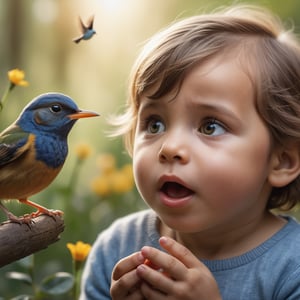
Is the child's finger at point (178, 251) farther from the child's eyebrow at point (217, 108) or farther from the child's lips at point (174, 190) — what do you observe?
the child's eyebrow at point (217, 108)

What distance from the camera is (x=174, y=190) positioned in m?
1.24

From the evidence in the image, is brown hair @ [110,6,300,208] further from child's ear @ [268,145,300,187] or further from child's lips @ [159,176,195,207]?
child's lips @ [159,176,195,207]

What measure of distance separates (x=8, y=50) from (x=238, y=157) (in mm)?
680

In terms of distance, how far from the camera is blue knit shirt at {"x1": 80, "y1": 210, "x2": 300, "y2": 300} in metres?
1.32

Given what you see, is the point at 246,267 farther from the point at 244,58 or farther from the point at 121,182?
the point at 121,182

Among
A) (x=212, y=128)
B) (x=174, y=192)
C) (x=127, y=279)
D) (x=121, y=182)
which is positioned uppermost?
(x=212, y=128)

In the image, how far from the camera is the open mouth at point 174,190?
123cm

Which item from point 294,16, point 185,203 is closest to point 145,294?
point 185,203

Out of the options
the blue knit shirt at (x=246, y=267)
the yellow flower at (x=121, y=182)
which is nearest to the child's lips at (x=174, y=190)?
the blue knit shirt at (x=246, y=267)

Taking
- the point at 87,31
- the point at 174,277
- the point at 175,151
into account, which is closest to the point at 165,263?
the point at 174,277

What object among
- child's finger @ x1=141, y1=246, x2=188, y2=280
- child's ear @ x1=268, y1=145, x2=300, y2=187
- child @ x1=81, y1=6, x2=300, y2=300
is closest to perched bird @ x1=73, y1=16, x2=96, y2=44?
child @ x1=81, y1=6, x2=300, y2=300

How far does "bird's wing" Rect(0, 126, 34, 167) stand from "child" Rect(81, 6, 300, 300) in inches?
10.1

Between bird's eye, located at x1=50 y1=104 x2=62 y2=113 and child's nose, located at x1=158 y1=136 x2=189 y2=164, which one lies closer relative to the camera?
bird's eye, located at x1=50 y1=104 x2=62 y2=113

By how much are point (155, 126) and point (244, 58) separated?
8.3 inches
